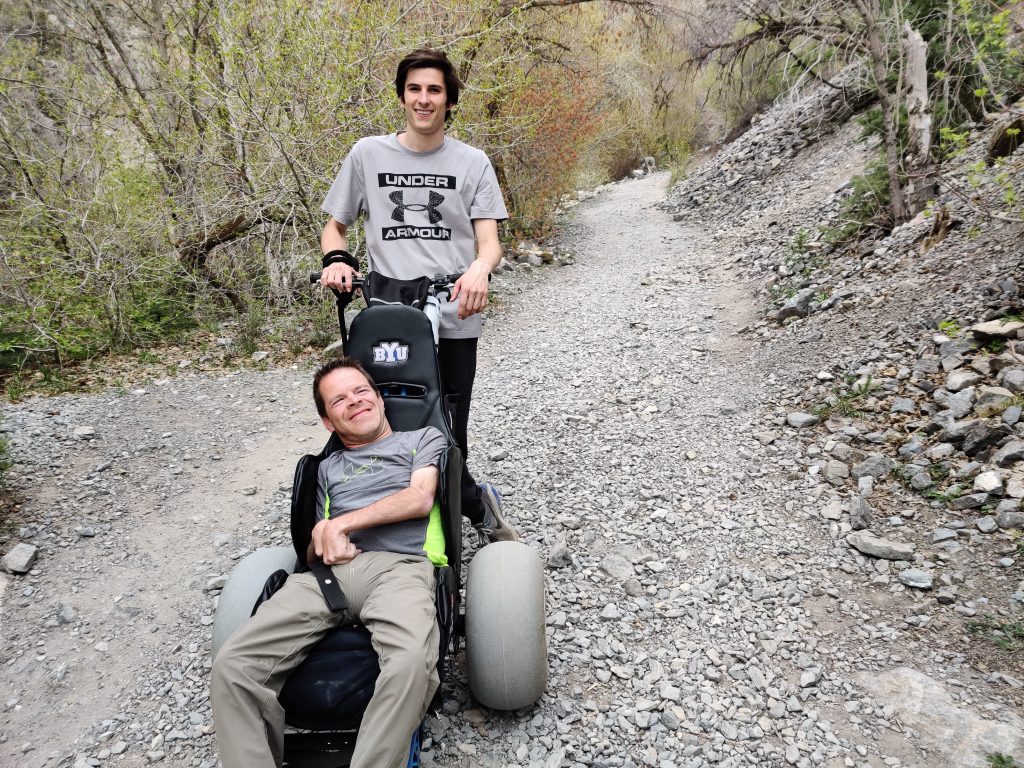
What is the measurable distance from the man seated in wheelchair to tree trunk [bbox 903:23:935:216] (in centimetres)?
621

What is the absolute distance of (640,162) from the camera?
21938 mm

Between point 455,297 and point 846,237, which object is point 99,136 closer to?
point 455,297

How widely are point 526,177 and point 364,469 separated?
10.1m

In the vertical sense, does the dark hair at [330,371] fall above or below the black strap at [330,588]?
above

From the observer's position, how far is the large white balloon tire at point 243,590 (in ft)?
7.53

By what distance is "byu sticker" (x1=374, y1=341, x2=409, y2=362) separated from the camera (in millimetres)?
2719

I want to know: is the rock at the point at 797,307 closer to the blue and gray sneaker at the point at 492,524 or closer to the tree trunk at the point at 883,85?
the tree trunk at the point at 883,85

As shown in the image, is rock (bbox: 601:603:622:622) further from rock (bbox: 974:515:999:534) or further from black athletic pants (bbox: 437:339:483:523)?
rock (bbox: 974:515:999:534)

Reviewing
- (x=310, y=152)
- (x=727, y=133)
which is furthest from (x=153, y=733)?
(x=727, y=133)

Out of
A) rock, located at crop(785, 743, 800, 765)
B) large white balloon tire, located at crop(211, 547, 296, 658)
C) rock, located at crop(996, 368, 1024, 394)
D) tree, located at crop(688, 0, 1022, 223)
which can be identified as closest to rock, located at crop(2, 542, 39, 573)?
large white balloon tire, located at crop(211, 547, 296, 658)

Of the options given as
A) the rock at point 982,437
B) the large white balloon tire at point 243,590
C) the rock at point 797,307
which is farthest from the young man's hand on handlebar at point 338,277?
the rock at point 797,307

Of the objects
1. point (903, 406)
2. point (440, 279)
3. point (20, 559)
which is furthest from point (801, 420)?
point (20, 559)

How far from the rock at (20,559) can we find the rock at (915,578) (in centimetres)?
470

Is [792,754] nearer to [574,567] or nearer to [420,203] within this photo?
[574,567]
